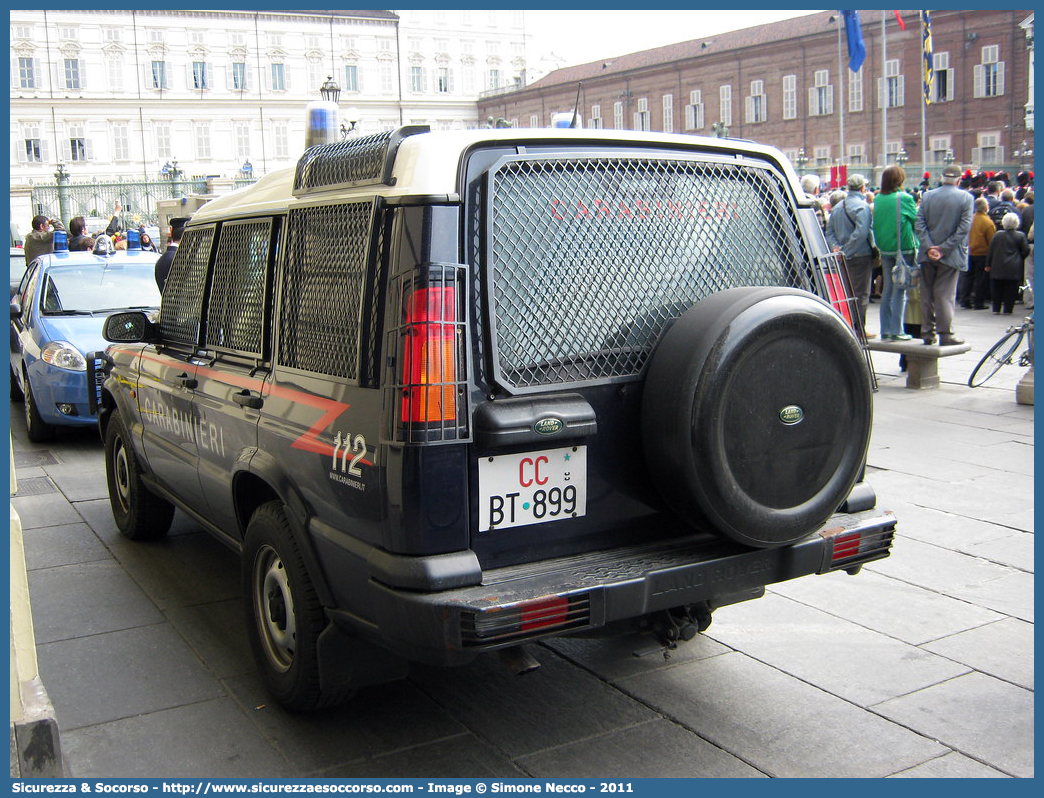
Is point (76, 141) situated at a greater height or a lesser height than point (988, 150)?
greater

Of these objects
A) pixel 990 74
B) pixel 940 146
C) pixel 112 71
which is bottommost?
pixel 940 146

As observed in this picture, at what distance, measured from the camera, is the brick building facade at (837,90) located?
5253cm

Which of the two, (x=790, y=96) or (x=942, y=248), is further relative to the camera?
(x=790, y=96)

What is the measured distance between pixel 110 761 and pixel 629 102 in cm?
7478

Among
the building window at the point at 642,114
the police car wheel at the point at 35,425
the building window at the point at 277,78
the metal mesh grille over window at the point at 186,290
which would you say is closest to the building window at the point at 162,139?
the building window at the point at 277,78

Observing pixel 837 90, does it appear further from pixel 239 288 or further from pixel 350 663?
pixel 350 663

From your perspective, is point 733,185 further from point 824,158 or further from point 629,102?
point 629,102

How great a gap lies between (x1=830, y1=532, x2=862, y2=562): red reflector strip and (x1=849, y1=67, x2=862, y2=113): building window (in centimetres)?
6143

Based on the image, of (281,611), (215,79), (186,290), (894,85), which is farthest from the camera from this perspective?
(215,79)

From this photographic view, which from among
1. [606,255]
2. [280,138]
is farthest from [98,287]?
[280,138]

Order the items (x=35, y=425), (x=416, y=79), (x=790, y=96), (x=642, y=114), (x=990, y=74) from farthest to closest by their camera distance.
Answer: (x=416, y=79) → (x=642, y=114) → (x=790, y=96) → (x=990, y=74) → (x=35, y=425)

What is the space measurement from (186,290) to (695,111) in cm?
6889

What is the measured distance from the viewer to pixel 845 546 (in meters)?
3.71

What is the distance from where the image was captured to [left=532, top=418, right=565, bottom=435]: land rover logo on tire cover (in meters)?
3.24
